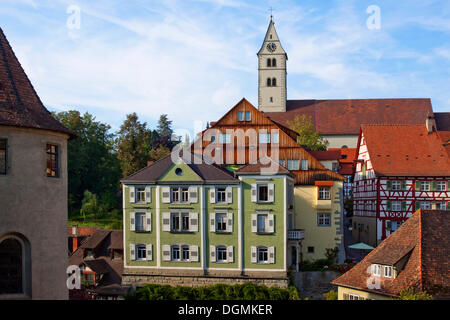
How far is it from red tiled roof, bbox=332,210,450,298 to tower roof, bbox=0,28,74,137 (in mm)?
15723

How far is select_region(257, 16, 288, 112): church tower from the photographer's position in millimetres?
79312

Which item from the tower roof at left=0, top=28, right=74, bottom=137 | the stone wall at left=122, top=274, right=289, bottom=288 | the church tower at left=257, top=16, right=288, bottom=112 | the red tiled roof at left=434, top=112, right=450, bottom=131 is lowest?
the stone wall at left=122, top=274, right=289, bottom=288

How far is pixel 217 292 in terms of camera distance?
29.7m

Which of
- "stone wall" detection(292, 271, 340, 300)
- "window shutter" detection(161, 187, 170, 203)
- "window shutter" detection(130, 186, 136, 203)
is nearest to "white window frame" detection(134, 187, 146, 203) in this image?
"window shutter" detection(130, 186, 136, 203)

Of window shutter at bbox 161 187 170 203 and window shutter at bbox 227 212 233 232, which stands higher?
window shutter at bbox 161 187 170 203

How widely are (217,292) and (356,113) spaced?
165ft

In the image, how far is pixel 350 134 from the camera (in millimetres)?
71562

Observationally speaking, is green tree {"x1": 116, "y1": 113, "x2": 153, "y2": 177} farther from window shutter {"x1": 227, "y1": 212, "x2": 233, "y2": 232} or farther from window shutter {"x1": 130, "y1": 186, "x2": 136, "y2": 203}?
window shutter {"x1": 227, "y1": 212, "x2": 233, "y2": 232}

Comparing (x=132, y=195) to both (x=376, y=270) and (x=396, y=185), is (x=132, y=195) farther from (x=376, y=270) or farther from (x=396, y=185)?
(x=396, y=185)

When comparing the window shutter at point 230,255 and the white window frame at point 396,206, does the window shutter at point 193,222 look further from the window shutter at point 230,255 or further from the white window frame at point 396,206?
the white window frame at point 396,206

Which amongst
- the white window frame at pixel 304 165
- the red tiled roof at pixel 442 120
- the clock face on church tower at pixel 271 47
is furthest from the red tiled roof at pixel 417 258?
the clock face on church tower at pixel 271 47

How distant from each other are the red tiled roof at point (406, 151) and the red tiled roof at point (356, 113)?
86.8 feet

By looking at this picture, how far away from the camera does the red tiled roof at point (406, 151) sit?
40000mm
